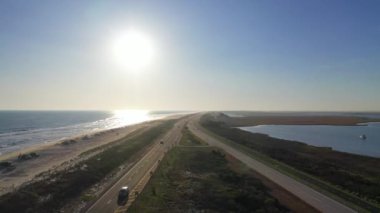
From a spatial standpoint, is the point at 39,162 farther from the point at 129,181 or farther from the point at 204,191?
the point at 204,191

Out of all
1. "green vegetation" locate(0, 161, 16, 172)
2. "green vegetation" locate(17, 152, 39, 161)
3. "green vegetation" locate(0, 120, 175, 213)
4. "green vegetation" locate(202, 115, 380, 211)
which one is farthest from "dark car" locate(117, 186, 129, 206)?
"green vegetation" locate(17, 152, 39, 161)

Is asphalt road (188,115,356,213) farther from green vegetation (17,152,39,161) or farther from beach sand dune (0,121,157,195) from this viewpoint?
green vegetation (17,152,39,161)

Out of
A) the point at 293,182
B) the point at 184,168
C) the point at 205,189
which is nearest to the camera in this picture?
the point at 205,189

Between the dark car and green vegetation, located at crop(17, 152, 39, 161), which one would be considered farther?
green vegetation, located at crop(17, 152, 39, 161)

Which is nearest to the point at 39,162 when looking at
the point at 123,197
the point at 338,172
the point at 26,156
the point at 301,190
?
the point at 26,156

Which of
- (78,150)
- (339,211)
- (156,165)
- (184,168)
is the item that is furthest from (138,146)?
(339,211)

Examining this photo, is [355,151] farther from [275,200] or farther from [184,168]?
[275,200]

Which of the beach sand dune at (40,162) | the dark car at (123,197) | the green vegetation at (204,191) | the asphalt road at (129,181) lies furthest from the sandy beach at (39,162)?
the green vegetation at (204,191)

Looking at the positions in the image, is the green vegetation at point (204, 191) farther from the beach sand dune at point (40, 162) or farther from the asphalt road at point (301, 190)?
the beach sand dune at point (40, 162)
